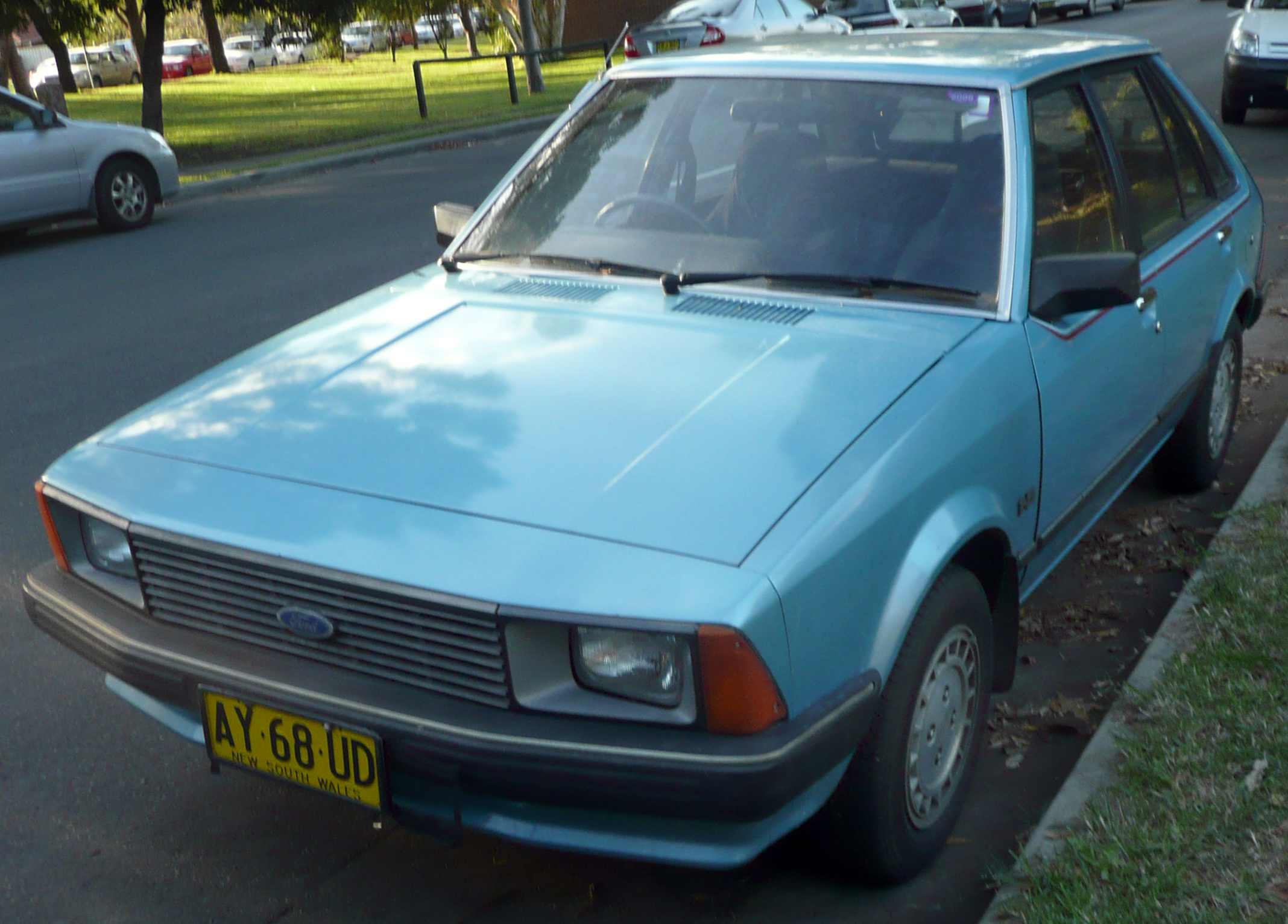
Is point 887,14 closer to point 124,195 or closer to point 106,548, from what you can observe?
point 124,195

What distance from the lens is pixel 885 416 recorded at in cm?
260

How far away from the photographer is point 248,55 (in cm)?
5900

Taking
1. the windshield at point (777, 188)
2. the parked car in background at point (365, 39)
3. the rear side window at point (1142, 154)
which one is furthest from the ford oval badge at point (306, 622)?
the parked car in background at point (365, 39)

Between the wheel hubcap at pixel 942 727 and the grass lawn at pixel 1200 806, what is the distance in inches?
10.0

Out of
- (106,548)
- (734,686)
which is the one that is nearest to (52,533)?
(106,548)

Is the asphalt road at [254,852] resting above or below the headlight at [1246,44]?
below

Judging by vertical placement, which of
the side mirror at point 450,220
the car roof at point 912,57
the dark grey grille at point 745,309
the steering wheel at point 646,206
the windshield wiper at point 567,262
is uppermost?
the car roof at point 912,57

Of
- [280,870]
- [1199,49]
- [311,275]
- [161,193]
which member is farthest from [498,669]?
[1199,49]

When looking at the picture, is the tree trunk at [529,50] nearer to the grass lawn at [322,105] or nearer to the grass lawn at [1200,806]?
the grass lawn at [322,105]

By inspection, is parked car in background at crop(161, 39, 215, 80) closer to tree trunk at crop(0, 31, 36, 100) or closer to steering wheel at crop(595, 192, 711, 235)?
tree trunk at crop(0, 31, 36, 100)

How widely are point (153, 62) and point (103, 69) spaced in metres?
40.0

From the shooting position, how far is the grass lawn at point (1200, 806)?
2.49m

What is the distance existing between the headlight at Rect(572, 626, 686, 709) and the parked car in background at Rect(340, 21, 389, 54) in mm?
63924

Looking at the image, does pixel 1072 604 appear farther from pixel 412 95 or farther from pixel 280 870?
pixel 412 95
